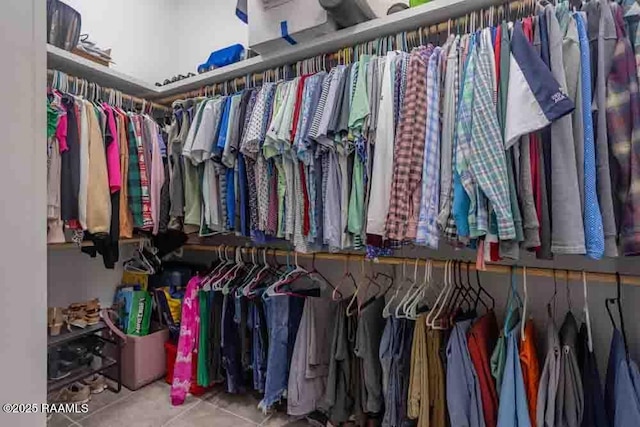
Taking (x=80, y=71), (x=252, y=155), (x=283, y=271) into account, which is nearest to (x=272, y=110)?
(x=252, y=155)

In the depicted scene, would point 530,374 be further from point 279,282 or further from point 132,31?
point 132,31

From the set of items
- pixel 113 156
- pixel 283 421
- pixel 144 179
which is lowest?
pixel 283 421

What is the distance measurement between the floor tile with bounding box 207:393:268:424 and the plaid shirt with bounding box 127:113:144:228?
1.08 metres

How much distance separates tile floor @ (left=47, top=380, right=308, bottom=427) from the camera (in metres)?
1.65

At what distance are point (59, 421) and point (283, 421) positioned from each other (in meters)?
1.13

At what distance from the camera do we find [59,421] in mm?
1651

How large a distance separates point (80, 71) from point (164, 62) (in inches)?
33.9

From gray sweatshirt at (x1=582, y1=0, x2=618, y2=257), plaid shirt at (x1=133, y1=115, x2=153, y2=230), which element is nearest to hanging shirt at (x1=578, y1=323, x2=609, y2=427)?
gray sweatshirt at (x1=582, y1=0, x2=618, y2=257)

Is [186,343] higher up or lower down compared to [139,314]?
lower down

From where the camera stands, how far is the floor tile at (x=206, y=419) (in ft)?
5.39

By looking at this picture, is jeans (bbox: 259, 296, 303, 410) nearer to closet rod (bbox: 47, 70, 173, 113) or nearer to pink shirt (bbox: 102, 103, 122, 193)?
pink shirt (bbox: 102, 103, 122, 193)

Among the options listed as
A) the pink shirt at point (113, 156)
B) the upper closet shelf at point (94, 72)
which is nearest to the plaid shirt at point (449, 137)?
the pink shirt at point (113, 156)

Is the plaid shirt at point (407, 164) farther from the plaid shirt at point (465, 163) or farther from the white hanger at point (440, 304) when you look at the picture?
the white hanger at point (440, 304)
